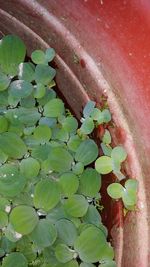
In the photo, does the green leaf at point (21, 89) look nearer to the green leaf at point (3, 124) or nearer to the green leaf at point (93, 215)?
the green leaf at point (3, 124)

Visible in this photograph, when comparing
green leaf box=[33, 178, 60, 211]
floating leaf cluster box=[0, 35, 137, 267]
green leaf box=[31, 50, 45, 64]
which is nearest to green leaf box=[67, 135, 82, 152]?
floating leaf cluster box=[0, 35, 137, 267]

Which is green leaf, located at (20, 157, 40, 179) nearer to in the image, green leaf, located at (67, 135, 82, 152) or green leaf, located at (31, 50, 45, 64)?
green leaf, located at (67, 135, 82, 152)

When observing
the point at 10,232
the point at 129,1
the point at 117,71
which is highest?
the point at 129,1

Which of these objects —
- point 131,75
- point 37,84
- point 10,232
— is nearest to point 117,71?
point 131,75

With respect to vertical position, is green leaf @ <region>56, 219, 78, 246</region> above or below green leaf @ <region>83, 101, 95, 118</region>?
below

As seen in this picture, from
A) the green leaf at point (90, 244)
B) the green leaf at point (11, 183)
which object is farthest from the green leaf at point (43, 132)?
the green leaf at point (90, 244)

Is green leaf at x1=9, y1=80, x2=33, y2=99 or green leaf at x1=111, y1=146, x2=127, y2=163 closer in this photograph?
green leaf at x1=111, y1=146, x2=127, y2=163

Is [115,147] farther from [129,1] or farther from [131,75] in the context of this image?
[129,1]
